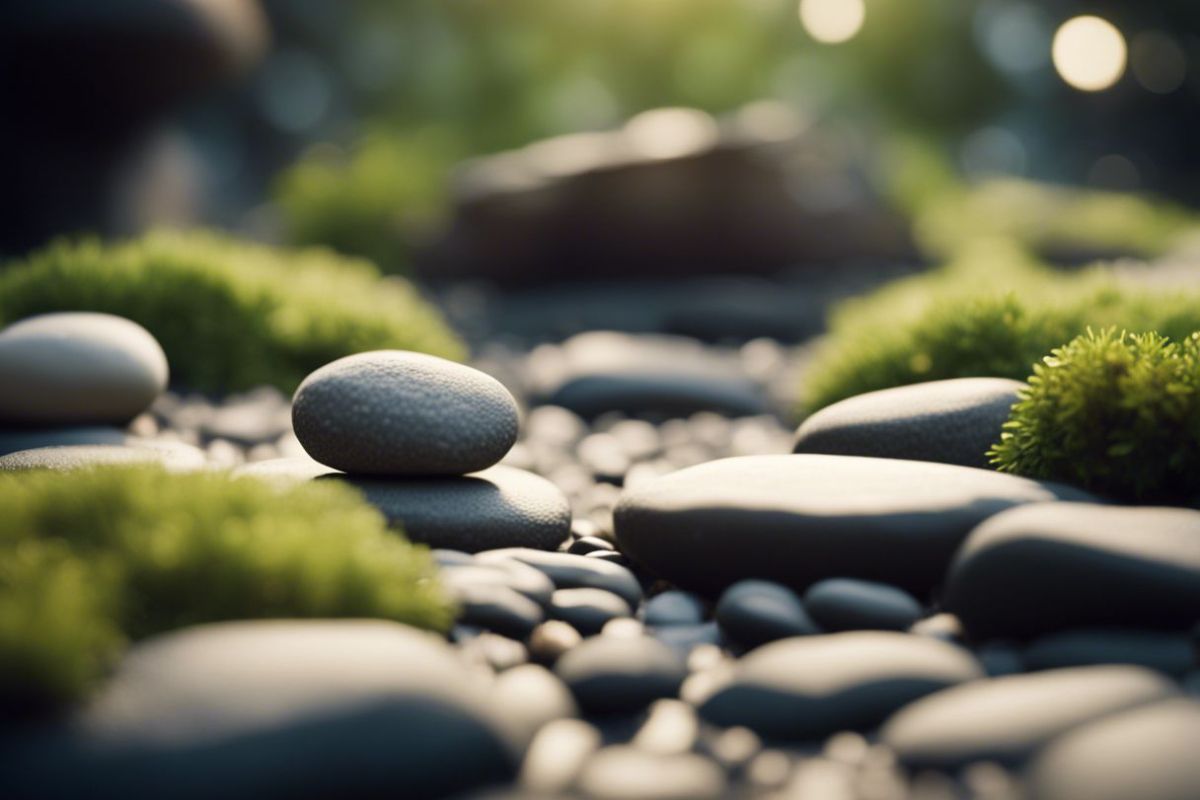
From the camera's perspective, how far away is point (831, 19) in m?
17.9

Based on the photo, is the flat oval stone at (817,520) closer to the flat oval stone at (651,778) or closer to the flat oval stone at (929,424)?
the flat oval stone at (929,424)

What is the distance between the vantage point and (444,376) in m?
2.98

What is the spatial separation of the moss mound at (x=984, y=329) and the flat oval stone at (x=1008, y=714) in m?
2.47

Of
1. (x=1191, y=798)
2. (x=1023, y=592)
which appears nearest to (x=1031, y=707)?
(x=1191, y=798)

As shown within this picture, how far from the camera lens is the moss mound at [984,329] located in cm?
418

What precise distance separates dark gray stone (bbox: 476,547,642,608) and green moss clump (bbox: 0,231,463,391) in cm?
276

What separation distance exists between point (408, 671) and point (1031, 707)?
106cm

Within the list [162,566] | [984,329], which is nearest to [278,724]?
[162,566]

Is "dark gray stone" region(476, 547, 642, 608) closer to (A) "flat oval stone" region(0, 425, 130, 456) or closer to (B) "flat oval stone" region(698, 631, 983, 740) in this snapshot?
(B) "flat oval stone" region(698, 631, 983, 740)

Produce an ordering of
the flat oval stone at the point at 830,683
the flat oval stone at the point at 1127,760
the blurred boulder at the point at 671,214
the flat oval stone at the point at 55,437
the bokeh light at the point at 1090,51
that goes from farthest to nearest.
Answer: the bokeh light at the point at 1090,51 < the blurred boulder at the point at 671,214 < the flat oval stone at the point at 55,437 < the flat oval stone at the point at 830,683 < the flat oval stone at the point at 1127,760

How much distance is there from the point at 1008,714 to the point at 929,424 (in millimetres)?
1538

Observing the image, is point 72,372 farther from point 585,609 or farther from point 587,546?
point 585,609

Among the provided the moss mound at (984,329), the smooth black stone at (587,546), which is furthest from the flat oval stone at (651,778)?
the moss mound at (984,329)

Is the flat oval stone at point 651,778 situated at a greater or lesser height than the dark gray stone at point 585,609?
lesser
